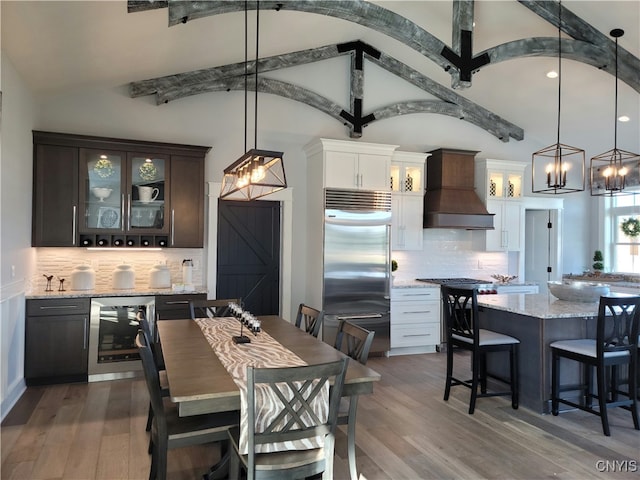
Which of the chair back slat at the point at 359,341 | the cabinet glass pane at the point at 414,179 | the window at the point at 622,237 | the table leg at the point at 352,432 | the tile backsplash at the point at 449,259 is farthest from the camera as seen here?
the window at the point at 622,237

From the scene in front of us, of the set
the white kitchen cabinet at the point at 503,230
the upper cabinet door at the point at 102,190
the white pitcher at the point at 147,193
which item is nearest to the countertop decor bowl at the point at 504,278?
the white kitchen cabinet at the point at 503,230

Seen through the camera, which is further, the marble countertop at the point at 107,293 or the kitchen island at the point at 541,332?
A: the marble countertop at the point at 107,293

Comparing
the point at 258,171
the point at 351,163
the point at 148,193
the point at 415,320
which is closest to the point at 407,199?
the point at 351,163

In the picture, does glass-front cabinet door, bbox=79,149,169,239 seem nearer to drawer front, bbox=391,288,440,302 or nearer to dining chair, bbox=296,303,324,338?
dining chair, bbox=296,303,324,338

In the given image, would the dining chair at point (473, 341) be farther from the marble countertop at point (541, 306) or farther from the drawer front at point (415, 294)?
the drawer front at point (415, 294)

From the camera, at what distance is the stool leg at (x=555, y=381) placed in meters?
3.89

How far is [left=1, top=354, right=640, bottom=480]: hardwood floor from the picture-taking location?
2920mm

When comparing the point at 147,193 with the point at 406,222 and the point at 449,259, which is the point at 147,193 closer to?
the point at 406,222

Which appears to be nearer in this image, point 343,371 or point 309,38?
point 343,371

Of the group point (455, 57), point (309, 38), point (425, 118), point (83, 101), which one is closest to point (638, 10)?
point (455, 57)

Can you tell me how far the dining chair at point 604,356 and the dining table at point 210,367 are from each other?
2.15m

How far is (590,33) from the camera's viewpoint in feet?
15.6

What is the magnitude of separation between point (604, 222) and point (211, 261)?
6757 millimetres

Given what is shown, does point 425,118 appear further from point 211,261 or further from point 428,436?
point 428,436
